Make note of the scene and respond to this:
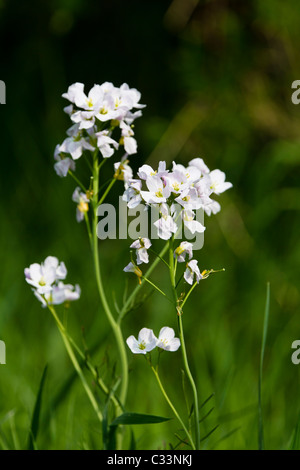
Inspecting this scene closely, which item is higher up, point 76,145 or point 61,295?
point 76,145

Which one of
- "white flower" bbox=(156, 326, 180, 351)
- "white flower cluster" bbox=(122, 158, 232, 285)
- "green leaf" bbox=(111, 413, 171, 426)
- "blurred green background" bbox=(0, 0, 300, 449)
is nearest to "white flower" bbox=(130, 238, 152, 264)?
"white flower cluster" bbox=(122, 158, 232, 285)

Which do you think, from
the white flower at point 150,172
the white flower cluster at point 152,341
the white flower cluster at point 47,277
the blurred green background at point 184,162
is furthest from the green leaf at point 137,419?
the blurred green background at point 184,162

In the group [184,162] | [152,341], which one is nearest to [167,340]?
[152,341]

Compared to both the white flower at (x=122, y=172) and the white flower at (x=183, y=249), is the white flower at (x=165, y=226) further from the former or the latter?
the white flower at (x=122, y=172)

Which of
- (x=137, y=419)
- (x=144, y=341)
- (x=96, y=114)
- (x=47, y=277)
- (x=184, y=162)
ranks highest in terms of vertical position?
(x=184, y=162)

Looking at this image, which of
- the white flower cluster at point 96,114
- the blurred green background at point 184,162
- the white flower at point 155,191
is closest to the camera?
the white flower at point 155,191

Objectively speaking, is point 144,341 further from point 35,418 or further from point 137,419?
point 35,418
